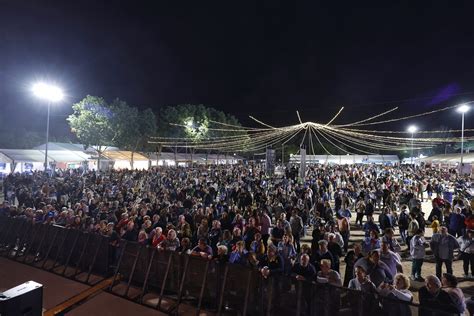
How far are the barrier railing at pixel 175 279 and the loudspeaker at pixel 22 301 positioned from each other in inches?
105

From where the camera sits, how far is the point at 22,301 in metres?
3.88

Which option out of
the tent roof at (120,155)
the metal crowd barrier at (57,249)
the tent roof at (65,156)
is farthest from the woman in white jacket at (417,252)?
the tent roof at (120,155)

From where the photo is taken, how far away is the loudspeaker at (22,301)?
3679mm

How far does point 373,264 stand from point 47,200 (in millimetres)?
13103

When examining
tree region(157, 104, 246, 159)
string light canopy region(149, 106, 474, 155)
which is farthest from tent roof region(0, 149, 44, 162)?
tree region(157, 104, 246, 159)

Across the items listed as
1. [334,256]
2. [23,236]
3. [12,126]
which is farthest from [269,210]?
[12,126]

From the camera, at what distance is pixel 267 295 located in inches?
212

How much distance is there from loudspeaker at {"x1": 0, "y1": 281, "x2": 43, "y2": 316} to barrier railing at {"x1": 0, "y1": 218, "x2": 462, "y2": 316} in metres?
2.66

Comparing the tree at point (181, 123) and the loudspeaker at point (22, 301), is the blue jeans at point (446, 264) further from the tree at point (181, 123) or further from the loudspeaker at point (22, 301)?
the tree at point (181, 123)

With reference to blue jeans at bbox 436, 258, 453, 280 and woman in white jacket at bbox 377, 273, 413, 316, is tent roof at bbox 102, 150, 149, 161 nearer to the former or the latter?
blue jeans at bbox 436, 258, 453, 280

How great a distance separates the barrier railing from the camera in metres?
4.69

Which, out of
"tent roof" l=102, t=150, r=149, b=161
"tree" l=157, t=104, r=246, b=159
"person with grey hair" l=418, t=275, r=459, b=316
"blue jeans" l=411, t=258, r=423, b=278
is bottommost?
"blue jeans" l=411, t=258, r=423, b=278

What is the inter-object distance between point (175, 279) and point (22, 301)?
3184 millimetres

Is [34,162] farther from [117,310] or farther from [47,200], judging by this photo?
[117,310]
